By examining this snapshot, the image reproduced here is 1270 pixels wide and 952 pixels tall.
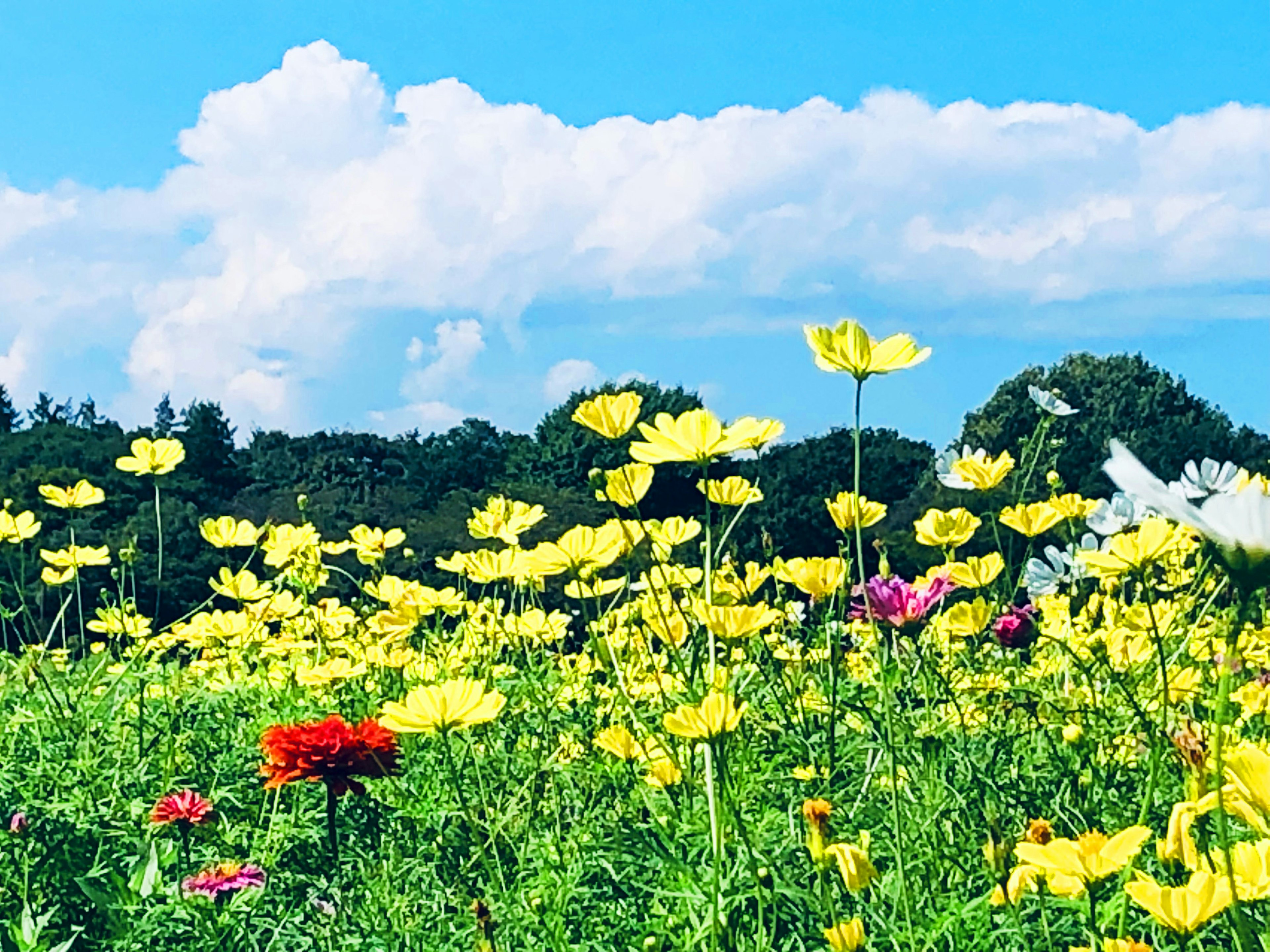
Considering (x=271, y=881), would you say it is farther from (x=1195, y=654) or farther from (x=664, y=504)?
(x=664, y=504)

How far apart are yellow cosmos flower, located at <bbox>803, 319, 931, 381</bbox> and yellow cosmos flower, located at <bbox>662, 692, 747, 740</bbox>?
0.44m

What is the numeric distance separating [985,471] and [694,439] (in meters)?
0.90

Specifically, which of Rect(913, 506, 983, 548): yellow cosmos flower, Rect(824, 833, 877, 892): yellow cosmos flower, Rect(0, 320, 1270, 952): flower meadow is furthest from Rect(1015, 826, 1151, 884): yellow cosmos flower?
Rect(913, 506, 983, 548): yellow cosmos flower

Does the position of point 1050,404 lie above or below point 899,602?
above

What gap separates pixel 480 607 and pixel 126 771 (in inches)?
39.7

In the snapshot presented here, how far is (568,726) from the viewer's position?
2.94 metres

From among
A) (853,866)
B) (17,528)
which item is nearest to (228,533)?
(17,528)

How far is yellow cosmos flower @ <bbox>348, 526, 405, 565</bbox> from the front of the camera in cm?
390

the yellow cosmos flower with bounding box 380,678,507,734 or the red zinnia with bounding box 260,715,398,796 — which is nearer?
the yellow cosmos flower with bounding box 380,678,507,734

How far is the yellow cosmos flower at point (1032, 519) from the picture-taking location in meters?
2.59

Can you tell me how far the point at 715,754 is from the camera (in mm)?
1663

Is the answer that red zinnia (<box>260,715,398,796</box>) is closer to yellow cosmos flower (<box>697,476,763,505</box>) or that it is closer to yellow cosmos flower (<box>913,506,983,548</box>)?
yellow cosmos flower (<box>697,476,763,505</box>)

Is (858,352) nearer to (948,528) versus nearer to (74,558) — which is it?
(948,528)

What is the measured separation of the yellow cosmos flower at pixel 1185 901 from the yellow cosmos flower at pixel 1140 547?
82 centimetres
